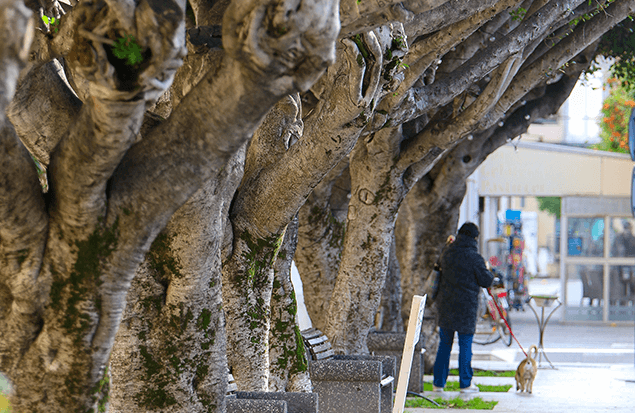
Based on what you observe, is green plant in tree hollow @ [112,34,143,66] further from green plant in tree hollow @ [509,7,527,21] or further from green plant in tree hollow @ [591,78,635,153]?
green plant in tree hollow @ [591,78,635,153]

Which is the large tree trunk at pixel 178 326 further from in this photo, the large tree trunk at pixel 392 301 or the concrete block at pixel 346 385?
the large tree trunk at pixel 392 301

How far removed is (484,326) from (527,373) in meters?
7.81

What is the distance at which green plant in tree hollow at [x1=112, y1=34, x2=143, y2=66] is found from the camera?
2746 millimetres

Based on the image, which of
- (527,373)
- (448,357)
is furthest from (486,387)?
(448,357)

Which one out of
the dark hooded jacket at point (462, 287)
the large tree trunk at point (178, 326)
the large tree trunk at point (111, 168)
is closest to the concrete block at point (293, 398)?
the large tree trunk at point (178, 326)

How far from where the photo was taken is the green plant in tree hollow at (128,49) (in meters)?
2.75

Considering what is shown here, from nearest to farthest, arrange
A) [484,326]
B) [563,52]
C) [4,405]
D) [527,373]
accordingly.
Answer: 1. [4,405]
2. [563,52]
3. [527,373]
4. [484,326]

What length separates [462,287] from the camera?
382 inches

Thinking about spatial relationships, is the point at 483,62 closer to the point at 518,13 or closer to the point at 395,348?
the point at 518,13

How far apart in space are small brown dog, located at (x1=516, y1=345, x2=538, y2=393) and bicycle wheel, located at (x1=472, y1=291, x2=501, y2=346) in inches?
254

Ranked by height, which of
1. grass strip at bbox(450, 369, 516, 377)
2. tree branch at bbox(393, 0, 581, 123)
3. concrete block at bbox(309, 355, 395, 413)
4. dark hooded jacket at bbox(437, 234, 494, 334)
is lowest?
grass strip at bbox(450, 369, 516, 377)

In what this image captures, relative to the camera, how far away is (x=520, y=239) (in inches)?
1085

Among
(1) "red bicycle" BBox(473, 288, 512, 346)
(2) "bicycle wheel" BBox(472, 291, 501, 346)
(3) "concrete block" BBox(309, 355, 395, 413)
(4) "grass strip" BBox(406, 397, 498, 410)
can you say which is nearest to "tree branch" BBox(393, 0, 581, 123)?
(3) "concrete block" BBox(309, 355, 395, 413)

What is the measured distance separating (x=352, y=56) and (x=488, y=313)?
13.6 metres
